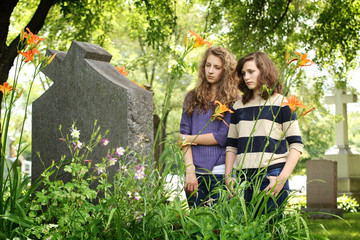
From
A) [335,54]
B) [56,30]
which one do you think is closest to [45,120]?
[335,54]

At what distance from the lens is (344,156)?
41.6ft

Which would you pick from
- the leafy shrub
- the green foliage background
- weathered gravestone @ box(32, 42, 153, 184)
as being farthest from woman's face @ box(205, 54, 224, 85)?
the leafy shrub

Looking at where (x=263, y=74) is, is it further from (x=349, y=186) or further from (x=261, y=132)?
(x=349, y=186)

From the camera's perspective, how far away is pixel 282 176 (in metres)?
2.67

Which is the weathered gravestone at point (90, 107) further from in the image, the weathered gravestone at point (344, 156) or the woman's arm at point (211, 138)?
the weathered gravestone at point (344, 156)

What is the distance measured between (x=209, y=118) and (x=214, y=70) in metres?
0.34

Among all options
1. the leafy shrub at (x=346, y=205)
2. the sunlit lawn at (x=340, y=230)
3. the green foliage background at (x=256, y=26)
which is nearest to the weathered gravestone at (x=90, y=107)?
the sunlit lawn at (x=340, y=230)

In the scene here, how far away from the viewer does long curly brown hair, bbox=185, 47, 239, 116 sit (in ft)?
10.3

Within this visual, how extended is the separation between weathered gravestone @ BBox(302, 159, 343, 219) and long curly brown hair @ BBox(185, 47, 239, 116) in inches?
252

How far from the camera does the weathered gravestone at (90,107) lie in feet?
8.92

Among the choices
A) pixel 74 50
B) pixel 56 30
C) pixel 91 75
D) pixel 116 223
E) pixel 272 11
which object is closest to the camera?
pixel 116 223

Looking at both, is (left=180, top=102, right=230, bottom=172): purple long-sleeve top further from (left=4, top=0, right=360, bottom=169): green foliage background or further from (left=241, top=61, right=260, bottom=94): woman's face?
(left=4, top=0, right=360, bottom=169): green foliage background

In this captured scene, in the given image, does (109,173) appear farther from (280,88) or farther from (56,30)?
(56,30)

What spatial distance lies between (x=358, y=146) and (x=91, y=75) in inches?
2021
